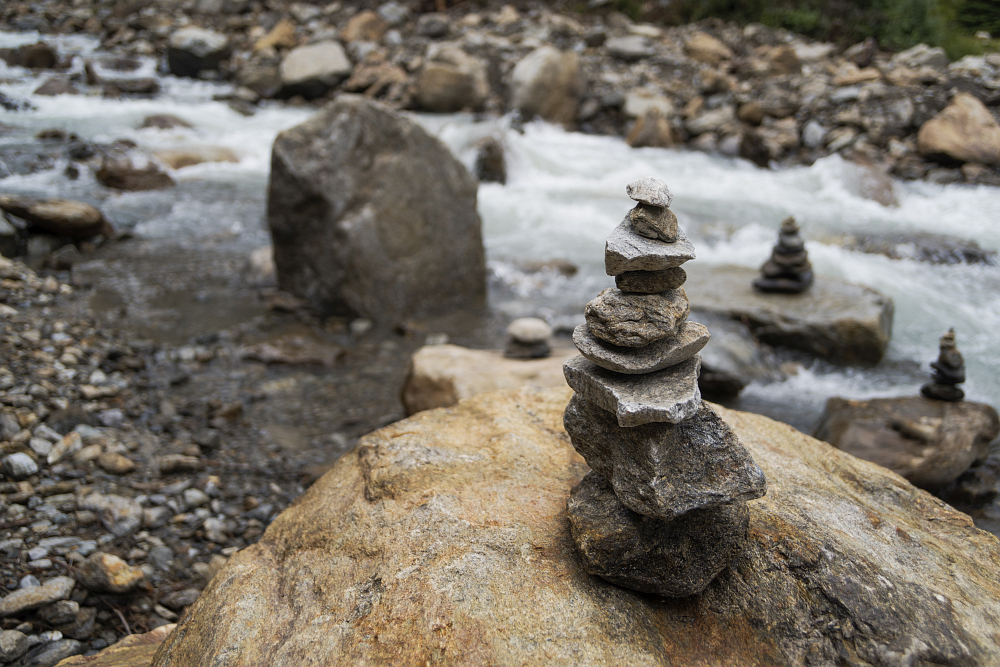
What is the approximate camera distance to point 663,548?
233 cm

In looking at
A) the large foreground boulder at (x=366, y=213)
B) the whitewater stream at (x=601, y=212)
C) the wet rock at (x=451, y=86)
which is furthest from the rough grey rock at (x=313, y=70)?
the large foreground boulder at (x=366, y=213)

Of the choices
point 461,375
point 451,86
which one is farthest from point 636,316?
point 451,86

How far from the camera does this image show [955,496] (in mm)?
4879

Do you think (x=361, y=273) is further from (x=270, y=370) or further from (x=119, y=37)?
(x=119, y=37)

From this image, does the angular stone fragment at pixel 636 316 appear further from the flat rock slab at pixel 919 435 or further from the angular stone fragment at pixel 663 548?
the flat rock slab at pixel 919 435

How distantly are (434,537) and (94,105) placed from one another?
15756 millimetres

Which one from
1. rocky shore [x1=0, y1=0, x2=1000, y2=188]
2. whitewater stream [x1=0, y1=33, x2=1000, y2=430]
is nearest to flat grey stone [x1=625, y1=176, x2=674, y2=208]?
whitewater stream [x1=0, y1=33, x2=1000, y2=430]

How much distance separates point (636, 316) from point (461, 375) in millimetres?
2810

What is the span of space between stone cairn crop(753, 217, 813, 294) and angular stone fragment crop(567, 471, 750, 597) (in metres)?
5.82

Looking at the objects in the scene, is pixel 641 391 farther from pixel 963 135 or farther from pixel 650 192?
pixel 963 135

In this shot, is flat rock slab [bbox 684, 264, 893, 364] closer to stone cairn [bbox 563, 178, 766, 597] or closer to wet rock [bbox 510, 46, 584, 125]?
stone cairn [bbox 563, 178, 766, 597]

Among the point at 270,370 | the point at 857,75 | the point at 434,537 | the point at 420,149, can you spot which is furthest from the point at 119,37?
the point at 434,537

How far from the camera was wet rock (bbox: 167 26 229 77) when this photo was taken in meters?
18.4

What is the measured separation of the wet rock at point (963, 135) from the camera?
40.7 feet
